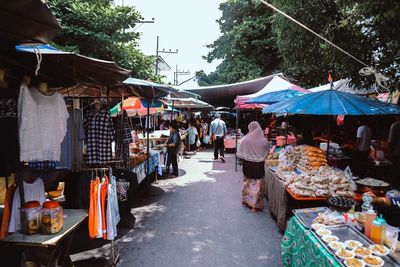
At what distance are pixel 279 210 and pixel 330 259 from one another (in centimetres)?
271

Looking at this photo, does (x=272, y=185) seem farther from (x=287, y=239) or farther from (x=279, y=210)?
(x=287, y=239)

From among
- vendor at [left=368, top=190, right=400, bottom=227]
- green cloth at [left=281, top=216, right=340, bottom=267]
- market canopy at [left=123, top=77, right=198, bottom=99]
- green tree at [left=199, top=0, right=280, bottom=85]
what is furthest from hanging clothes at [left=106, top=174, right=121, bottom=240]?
green tree at [left=199, top=0, right=280, bottom=85]

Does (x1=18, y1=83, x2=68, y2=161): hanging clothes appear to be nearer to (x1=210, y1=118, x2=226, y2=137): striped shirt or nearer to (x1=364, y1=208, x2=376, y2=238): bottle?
(x1=364, y1=208, x2=376, y2=238): bottle

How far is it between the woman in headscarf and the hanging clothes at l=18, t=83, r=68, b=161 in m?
3.91

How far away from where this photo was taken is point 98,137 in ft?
16.5

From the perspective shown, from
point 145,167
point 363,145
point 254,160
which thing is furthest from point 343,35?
point 145,167

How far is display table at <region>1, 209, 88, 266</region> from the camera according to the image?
9.71 ft

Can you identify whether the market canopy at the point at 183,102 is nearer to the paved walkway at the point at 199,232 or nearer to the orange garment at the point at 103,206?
the paved walkway at the point at 199,232

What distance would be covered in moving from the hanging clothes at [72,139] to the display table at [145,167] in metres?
1.81

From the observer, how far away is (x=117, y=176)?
5.12 m

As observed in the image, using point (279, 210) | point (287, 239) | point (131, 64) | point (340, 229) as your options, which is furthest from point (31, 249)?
point (131, 64)

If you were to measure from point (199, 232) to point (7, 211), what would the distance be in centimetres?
313

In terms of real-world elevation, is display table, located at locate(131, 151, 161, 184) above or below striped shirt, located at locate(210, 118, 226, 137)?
below

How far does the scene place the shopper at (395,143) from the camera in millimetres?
7258
